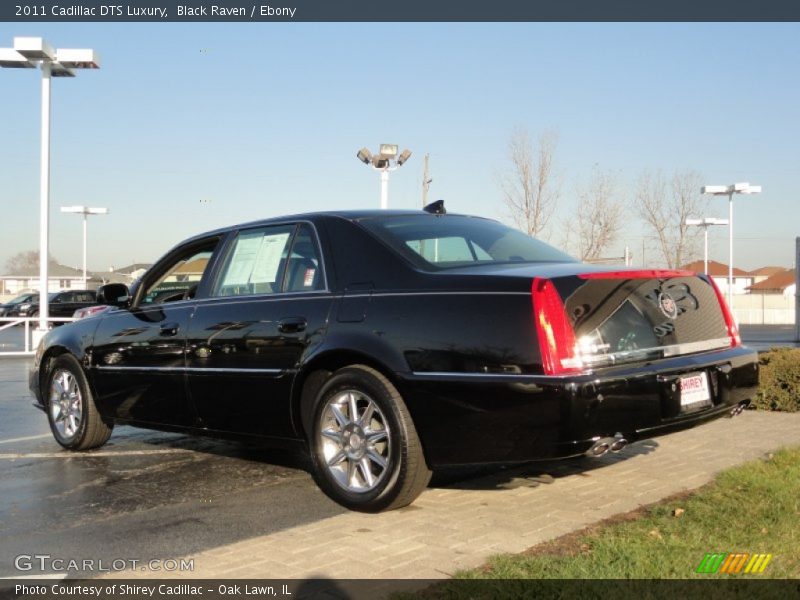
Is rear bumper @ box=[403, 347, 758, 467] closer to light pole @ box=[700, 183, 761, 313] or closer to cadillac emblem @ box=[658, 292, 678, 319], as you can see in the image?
cadillac emblem @ box=[658, 292, 678, 319]

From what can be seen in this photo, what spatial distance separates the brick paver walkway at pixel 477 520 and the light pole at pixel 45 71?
17241mm

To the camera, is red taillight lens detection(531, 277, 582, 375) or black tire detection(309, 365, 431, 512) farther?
black tire detection(309, 365, 431, 512)

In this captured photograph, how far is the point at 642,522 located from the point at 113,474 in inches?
142

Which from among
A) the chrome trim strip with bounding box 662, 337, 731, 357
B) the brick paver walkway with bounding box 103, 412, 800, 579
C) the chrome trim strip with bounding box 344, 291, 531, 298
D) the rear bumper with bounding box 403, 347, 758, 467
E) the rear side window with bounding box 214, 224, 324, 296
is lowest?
the brick paver walkway with bounding box 103, 412, 800, 579

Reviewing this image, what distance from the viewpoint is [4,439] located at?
752cm

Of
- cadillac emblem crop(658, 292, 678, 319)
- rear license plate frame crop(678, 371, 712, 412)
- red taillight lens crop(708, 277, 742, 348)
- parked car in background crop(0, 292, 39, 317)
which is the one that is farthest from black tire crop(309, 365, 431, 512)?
parked car in background crop(0, 292, 39, 317)

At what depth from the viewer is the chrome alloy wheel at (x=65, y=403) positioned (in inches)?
271

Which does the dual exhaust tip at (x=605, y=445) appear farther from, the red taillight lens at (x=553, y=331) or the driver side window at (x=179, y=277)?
the driver side window at (x=179, y=277)

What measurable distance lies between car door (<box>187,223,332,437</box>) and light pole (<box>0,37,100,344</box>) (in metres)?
16.0

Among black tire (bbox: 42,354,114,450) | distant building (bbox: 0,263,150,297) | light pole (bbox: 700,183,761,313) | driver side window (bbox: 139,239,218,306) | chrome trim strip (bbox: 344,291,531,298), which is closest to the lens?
chrome trim strip (bbox: 344,291,531,298)

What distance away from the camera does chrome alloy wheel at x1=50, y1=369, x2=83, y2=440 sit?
22.6ft

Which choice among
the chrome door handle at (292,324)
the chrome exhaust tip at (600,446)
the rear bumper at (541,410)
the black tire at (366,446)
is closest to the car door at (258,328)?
the chrome door handle at (292,324)

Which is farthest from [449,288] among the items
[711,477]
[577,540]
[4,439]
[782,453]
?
[4,439]

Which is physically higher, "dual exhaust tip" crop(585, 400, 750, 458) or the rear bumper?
the rear bumper
